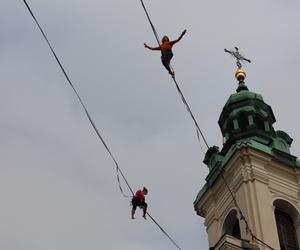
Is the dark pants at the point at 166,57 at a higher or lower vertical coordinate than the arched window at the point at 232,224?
lower

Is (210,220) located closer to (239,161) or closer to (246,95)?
(239,161)

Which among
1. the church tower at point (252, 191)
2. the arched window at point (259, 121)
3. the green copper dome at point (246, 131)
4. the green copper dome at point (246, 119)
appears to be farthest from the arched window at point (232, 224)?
the arched window at point (259, 121)

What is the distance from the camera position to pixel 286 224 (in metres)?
27.3

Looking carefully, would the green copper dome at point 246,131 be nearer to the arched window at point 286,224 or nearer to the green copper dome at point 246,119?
the green copper dome at point 246,119

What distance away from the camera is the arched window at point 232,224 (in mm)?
27755

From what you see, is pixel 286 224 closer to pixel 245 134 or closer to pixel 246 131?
pixel 245 134

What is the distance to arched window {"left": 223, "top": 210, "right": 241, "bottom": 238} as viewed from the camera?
91.1 ft

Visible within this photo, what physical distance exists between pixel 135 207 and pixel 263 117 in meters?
15.4

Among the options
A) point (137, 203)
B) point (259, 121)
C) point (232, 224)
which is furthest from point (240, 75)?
point (137, 203)

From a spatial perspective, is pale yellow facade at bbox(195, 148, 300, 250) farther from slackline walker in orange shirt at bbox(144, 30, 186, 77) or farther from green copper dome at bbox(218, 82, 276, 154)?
slackline walker in orange shirt at bbox(144, 30, 186, 77)

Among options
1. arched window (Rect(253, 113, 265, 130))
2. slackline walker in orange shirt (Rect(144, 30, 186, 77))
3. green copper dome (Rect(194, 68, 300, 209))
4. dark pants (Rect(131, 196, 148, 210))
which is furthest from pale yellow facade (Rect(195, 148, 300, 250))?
slackline walker in orange shirt (Rect(144, 30, 186, 77))

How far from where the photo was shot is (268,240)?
2481cm

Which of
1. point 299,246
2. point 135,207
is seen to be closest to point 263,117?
point 299,246

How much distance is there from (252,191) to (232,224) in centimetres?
179
